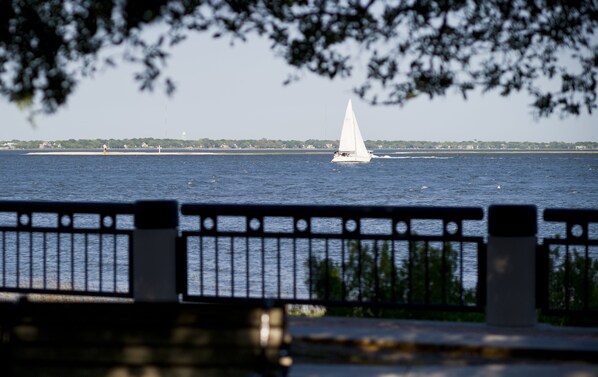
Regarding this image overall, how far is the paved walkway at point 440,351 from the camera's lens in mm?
7840

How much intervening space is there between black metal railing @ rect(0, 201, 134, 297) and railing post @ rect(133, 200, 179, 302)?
477mm

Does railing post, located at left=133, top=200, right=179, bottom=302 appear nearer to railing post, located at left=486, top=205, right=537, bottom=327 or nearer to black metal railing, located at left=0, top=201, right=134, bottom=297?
black metal railing, located at left=0, top=201, right=134, bottom=297

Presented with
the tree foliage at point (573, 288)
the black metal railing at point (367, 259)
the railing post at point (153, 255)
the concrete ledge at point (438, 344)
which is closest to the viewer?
the concrete ledge at point (438, 344)

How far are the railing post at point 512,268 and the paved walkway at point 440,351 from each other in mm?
185

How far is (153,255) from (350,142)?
130835mm

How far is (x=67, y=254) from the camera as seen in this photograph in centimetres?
4178

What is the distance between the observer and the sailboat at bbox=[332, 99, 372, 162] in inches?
5148

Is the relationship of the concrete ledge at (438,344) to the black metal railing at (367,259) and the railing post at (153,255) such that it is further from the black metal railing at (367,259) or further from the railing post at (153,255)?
the railing post at (153,255)

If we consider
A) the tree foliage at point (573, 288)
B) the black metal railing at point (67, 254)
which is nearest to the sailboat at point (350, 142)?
the black metal railing at point (67, 254)

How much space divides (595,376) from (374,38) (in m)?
4.57

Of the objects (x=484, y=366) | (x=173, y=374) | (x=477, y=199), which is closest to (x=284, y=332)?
(x=173, y=374)

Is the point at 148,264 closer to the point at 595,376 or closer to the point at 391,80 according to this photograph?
the point at 391,80

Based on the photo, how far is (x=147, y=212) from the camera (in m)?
10.8

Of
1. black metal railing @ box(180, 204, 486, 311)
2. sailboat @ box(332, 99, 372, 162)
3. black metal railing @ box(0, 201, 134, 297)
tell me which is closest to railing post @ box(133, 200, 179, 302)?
black metal railing @ box(180, 204, 486, 311)
